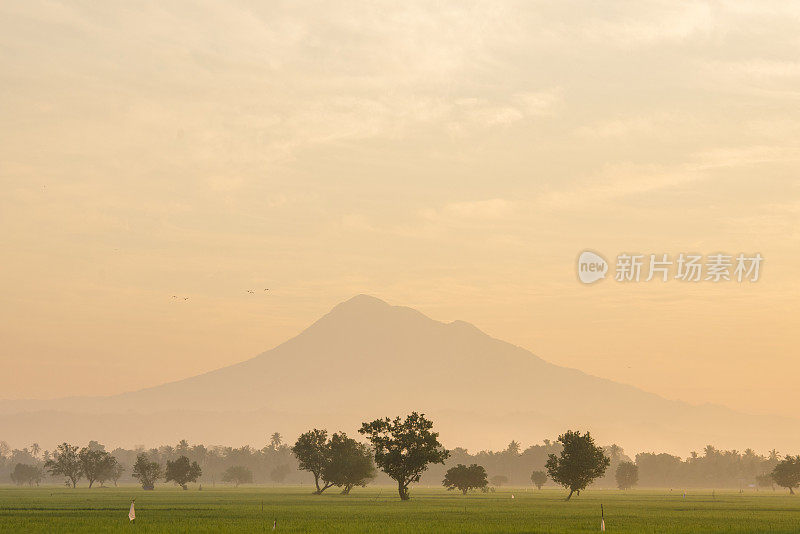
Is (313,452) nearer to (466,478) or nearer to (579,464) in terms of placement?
(466,478)

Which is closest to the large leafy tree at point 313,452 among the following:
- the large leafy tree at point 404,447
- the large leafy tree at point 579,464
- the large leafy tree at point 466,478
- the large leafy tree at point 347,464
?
the large leafy tree at point 347,464

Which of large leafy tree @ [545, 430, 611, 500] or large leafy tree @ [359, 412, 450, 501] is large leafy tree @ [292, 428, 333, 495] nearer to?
large leafy tree @ [359, 412, 450, 501]

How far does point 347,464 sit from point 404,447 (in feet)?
123

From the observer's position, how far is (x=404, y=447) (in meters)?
132

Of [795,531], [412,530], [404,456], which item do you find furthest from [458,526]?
[404,456]

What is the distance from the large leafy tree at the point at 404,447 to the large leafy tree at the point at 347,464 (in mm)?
33085

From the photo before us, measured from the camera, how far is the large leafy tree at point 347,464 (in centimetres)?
16738

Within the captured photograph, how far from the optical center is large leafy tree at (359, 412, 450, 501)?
431 feet

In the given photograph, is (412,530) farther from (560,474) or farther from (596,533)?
(560,474)

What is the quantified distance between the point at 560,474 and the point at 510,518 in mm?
59788

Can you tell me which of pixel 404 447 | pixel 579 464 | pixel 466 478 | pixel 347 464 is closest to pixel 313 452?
pixel 347 464

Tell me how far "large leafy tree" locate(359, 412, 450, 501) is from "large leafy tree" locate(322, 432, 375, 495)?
1303 inches

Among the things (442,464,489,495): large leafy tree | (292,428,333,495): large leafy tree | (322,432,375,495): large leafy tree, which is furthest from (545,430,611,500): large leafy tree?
(292,428,333,495): large leafy tree

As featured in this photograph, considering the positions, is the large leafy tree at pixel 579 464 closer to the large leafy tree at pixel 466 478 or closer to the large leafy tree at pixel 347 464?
the large leafy tree at pixel 347 464
